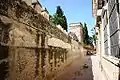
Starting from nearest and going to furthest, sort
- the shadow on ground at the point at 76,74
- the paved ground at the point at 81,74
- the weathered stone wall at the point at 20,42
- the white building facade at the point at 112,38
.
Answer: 1. the white building facade at the point at 112,38
2. the weathered stone wall at the point at 20,42
3. the paved ground at the point at 81,74
4. the shadow on ground at the point at 76,74

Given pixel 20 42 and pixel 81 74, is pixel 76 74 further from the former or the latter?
pixel 20 42

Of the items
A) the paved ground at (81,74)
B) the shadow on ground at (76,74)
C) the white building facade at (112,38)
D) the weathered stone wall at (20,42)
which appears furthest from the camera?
the shadow on ground at (76,74)

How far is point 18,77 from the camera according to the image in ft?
9.57

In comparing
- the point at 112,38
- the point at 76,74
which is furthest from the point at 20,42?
the point at 76,74

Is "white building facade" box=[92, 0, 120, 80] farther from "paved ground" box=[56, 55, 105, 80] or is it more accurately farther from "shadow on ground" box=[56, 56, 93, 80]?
"shadow on ground" box=[56, 56, 93, 80]

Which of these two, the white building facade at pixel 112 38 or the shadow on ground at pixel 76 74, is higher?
the white building facade at pixel 112 38

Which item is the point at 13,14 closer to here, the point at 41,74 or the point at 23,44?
the point at 23,44

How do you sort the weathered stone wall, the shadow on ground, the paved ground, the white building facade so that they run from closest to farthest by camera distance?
1. the white building facade
2. the weathered stone wall
3. the paved ground
4. the shadow on ground

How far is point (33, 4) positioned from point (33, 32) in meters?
0.80

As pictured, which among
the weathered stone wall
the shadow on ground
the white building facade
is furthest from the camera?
the shadow on ground

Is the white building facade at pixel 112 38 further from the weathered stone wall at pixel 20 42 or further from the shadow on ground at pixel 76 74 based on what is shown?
the shadow on ground at pixel 76 74

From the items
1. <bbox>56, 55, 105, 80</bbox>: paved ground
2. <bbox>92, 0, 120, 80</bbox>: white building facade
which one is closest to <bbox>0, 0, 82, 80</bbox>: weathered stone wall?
<bbox>92, 0, 120, 80</bbox>: white building facade

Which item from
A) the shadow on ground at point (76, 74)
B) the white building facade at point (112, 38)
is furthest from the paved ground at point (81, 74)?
the white building facade at point (112, 38)

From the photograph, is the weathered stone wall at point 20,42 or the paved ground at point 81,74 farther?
the paved ground at point 81,74
